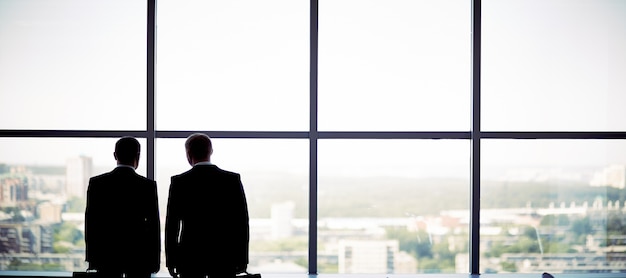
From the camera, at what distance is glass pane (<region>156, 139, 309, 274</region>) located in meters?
4.51

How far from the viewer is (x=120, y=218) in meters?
3.14

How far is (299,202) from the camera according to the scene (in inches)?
179

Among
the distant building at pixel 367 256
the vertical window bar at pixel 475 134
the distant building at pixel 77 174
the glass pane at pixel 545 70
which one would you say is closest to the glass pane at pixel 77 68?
the distant building at pixel 77 174

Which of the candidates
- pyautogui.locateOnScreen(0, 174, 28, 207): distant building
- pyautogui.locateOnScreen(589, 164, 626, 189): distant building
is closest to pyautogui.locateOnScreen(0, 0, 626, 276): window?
pyautogui.locateOnScreen(0, 174, 28, 207): distant building

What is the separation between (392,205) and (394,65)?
1.12 m

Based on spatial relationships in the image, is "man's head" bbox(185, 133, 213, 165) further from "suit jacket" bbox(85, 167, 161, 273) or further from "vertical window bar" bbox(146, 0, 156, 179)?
"vertical window bar" bbox(146, 0, 156, 179)

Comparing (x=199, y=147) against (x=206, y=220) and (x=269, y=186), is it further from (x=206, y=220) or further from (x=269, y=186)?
(x=269, y=186)

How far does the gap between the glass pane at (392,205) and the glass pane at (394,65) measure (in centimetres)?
20

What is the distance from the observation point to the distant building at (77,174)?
14.8 ft

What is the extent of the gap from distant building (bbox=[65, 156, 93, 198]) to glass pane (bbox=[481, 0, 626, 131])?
3.18 m

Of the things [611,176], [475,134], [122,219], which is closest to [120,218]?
[122,219]

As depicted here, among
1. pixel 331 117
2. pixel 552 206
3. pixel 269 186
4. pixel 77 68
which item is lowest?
pixel 552 206

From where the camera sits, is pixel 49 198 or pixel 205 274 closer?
pixel 205 274

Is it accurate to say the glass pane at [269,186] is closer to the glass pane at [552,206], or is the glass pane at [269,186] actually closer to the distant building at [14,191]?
the distant building at [14,191]
